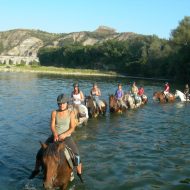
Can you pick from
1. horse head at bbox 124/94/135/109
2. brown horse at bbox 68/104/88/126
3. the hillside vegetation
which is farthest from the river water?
the hillside vegetation

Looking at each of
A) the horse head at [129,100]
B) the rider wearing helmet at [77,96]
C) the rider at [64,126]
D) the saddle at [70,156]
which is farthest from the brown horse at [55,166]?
the horse head at [129,100]

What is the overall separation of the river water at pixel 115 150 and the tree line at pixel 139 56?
211ft

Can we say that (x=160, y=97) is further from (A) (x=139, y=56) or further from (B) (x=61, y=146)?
(A) (x=139, y=56)

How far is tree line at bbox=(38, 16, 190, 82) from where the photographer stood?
300ft

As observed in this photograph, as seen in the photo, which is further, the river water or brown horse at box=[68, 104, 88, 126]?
brown horse at box=[68, 104, 88, 126]

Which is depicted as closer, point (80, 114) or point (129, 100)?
point (80, 114)

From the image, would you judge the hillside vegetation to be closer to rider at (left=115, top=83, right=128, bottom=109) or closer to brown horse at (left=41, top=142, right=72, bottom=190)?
rider at (left=115, top=83, right=128, bottom=109)

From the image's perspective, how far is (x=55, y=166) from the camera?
9.95m

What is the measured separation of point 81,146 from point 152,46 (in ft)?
329

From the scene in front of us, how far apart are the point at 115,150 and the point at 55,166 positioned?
276 inches

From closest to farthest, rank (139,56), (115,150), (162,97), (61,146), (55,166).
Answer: (55,166) < (61,146) < (115,150) < (162,97) < (139,56)

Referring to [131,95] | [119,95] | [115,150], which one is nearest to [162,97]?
[131,95]

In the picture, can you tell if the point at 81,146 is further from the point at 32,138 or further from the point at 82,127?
the point at 82,127

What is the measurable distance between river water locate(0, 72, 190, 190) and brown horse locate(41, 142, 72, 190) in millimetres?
1624
